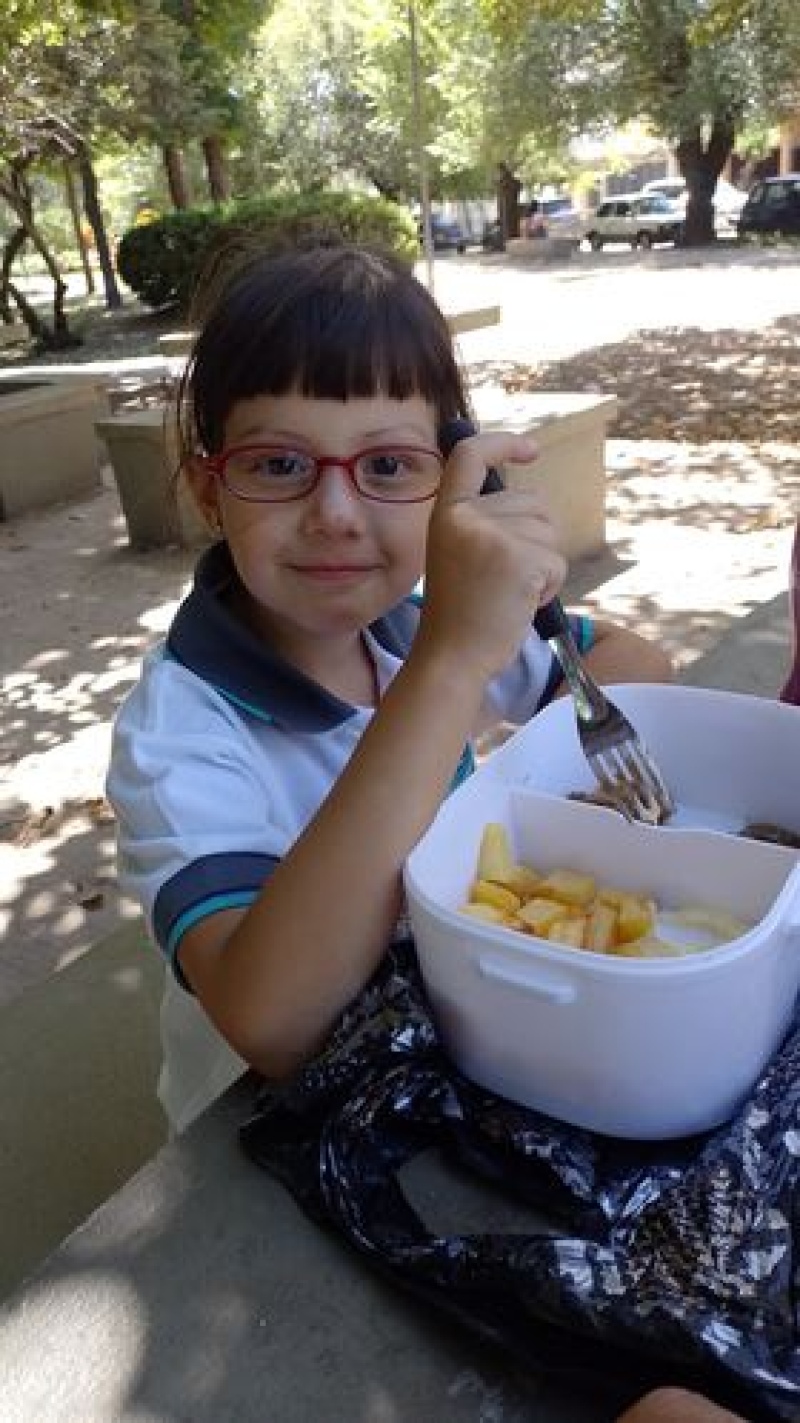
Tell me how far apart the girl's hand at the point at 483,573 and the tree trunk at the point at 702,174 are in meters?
26.1

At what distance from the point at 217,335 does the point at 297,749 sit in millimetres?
444

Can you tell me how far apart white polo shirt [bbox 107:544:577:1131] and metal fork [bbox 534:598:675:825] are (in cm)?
26

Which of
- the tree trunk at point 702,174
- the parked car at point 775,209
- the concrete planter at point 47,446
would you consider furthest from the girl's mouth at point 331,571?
the tree trunk at point 702,174

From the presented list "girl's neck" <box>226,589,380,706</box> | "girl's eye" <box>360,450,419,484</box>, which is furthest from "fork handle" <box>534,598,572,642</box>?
"girl's neck" <box>226,589,380,706</box>

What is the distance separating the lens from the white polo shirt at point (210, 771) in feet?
3.45

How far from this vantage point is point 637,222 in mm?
27766

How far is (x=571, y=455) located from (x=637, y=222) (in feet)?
82.7

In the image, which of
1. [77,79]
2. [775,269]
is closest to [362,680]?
[77,79]

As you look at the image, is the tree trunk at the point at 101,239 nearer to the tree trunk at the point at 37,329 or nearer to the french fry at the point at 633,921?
the tree trunk at the point at 37,329

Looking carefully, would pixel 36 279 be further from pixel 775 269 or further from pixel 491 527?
pixel 491 527

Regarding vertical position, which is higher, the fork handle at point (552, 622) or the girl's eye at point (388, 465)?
the girl's eye at point (388, 465)

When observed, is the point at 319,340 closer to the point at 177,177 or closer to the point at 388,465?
the point at 388,465

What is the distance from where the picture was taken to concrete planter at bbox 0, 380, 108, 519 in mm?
7035

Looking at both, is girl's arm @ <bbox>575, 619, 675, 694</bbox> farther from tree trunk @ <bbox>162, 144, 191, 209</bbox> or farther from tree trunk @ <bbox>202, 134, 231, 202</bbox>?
tree trunk @ <bbox>202, 134, 231, 202</bbox>
